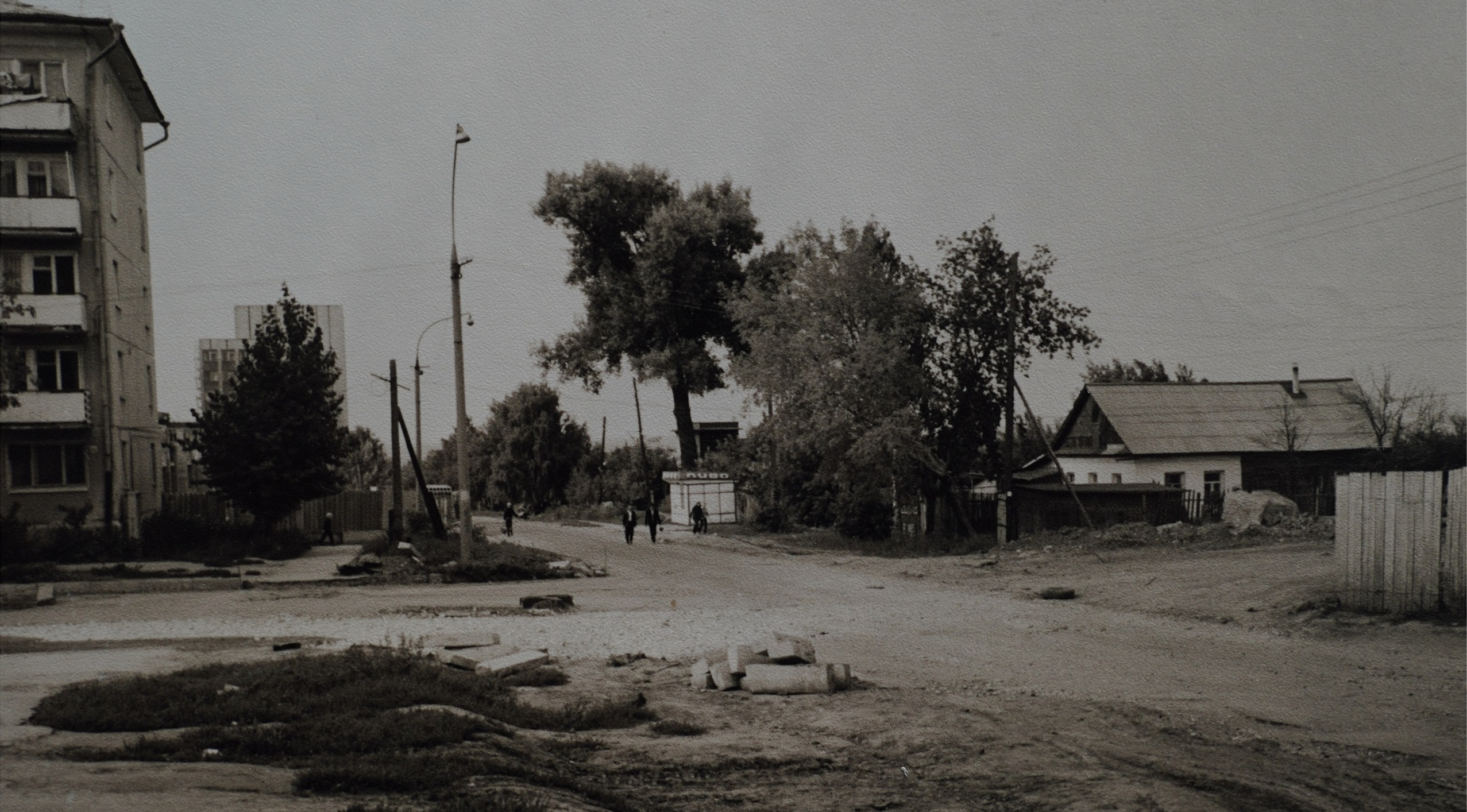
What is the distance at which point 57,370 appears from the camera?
261 inches

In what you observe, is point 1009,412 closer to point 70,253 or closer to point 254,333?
point 254,333

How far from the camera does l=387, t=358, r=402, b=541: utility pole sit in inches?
1411

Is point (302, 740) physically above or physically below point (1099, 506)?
above

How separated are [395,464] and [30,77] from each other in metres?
33.3

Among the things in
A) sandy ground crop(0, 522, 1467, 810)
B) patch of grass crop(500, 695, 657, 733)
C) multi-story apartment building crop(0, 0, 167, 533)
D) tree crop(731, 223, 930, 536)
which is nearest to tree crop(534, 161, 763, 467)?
tree crop(731, 223, 930, 536)

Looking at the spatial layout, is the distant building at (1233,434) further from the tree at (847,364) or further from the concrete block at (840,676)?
the concrete block at (840,676)

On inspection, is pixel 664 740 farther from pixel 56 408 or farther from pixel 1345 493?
pixel 1345 493

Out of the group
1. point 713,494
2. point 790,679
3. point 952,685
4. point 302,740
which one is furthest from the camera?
point 713,494

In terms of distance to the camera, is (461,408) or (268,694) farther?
(461,408)

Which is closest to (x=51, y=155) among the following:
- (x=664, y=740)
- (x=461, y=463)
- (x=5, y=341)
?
(x=5, y=341)

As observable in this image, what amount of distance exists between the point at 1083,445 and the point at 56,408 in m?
46.8

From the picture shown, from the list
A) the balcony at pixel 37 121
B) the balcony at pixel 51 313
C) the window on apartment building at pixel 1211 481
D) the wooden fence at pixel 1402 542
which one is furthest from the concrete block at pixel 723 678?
the window on apartment building at pixel 1211 481

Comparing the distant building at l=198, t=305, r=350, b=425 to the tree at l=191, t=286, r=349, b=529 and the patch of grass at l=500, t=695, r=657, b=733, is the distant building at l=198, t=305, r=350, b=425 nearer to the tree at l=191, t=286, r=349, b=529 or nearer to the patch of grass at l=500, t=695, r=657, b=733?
the tree at l=191, t=286, r=349, b=529

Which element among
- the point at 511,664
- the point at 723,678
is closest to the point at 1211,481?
the point at 723,678
